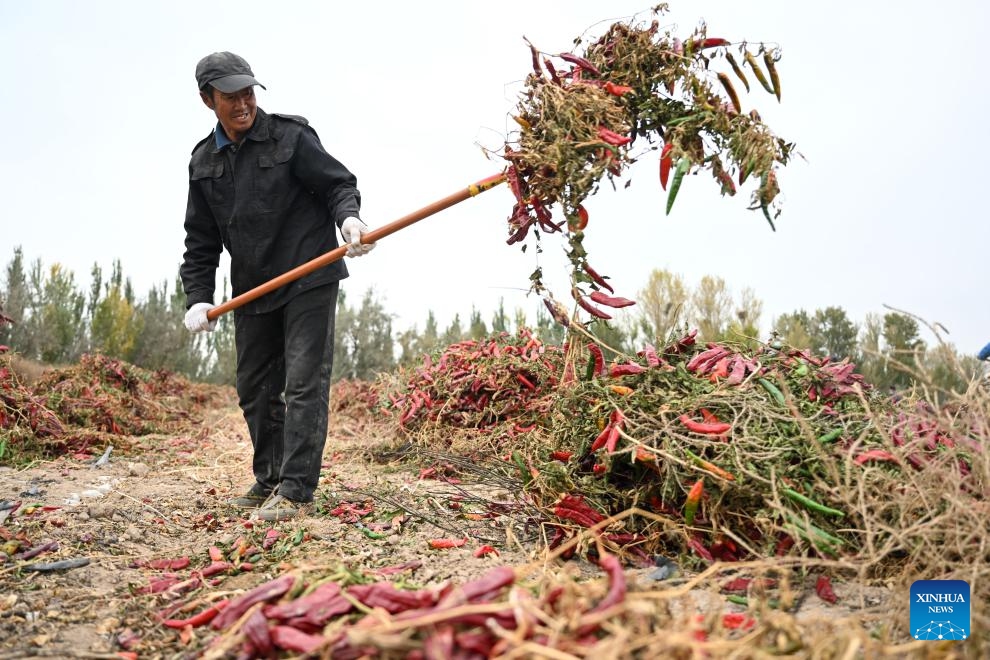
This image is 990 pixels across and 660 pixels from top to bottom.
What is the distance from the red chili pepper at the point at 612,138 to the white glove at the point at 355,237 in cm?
137

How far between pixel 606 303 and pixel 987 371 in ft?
4.94

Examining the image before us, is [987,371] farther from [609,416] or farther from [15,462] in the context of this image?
[15,462]

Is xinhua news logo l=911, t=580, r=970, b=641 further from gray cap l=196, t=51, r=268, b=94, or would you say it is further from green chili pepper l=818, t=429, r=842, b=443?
gray cap l=196, t=51, r=268, b=94

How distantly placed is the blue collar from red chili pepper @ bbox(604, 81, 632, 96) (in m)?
2.17

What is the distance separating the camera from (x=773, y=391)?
3.06m

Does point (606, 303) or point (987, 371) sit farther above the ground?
point (606, 303)

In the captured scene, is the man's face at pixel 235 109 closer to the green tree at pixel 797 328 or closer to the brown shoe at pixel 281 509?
the brown shoe at pixel 281 509

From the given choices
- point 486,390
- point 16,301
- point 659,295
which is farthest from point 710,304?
point 16,301

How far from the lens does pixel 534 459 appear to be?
371 cm

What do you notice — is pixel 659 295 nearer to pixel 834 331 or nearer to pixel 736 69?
pixel 834 331

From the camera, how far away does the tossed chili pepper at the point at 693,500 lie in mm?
2693

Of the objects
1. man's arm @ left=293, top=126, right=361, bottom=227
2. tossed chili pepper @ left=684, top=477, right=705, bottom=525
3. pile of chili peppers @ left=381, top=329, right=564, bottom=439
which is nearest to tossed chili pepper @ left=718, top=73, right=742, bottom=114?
tossed chili pepper @ left=684, top=477, right=705, bottom=525

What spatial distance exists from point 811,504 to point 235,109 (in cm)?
340

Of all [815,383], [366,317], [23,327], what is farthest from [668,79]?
[23,327]
